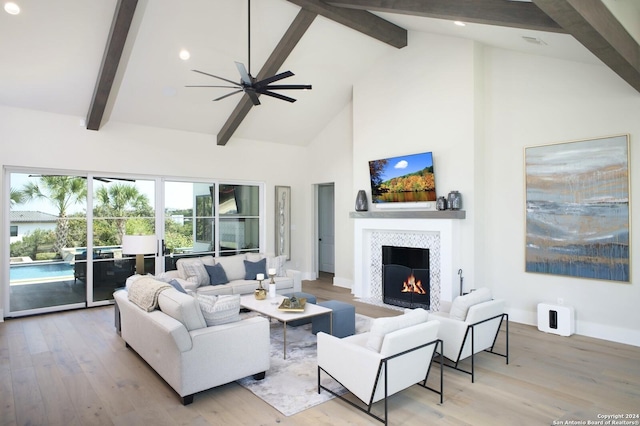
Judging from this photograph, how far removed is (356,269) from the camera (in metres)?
7.58

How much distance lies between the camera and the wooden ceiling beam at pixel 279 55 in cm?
591

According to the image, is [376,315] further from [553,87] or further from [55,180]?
[55,180]

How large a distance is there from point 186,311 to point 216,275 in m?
3.17

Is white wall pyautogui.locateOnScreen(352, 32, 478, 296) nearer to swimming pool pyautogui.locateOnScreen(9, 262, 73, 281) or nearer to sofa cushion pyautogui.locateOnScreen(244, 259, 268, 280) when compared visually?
sofa cushion pyautogui.locateOnScreen(244, 259, 268, 280)

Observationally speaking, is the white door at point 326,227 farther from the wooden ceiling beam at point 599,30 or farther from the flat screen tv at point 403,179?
the wooden ceiling beam at point 599,30

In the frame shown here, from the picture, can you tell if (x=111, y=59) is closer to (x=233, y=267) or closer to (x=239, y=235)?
(x=233, y=267)

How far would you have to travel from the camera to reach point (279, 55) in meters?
6.40

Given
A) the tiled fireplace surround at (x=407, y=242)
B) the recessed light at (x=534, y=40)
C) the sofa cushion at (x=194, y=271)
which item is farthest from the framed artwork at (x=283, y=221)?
the recessed light at (x=534, y=40)

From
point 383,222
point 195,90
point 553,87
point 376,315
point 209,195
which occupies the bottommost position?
point 376,315

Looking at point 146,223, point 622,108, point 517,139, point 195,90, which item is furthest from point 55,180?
point 622,108

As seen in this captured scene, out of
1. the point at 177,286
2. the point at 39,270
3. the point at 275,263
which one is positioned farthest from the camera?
the point at 275,263

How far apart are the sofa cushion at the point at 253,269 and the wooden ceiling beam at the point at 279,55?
9.03ft

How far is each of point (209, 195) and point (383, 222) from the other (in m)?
3.74

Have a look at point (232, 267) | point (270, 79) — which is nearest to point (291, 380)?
point (270, 79)
